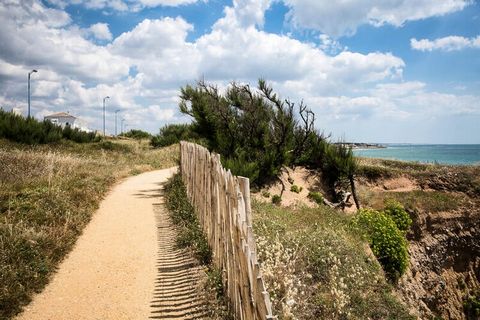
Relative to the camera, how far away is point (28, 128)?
2359 centimetres

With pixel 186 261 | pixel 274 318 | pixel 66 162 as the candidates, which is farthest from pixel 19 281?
pixel 66 162

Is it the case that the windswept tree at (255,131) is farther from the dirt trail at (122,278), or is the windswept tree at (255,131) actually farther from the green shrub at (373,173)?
the dirt trail at (122,278)

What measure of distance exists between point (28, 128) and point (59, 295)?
2194 centimetres

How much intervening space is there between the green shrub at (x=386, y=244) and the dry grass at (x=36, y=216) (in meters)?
7.59

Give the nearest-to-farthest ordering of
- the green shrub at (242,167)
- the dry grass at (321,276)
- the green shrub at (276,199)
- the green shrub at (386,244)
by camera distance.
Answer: the dry grass at (321,276)
the green shrub at (386,244)
the green shrub at (242,167)
the green shrub at (276,199)

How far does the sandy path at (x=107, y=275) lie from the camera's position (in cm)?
475

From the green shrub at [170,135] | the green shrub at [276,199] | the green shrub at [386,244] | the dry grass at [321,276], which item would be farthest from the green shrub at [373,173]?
the green shrub at [170,135]

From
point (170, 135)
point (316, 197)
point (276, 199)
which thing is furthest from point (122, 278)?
point (170, 135)

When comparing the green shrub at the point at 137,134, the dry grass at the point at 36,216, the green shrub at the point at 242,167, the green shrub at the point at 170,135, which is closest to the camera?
the dry grass at the point at 36,216

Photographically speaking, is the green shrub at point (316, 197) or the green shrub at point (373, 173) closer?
the green shrub at point (316, 197)

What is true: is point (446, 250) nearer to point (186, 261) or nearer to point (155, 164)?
point (186, 261)

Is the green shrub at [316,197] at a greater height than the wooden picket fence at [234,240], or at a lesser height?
lesser

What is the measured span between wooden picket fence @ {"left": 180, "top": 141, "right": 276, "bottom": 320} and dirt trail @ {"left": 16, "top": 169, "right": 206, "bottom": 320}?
64cm

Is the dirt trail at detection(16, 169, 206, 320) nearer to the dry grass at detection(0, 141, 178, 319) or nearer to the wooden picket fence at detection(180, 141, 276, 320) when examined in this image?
the dry grass at detection(0, 141, 178, 319)
